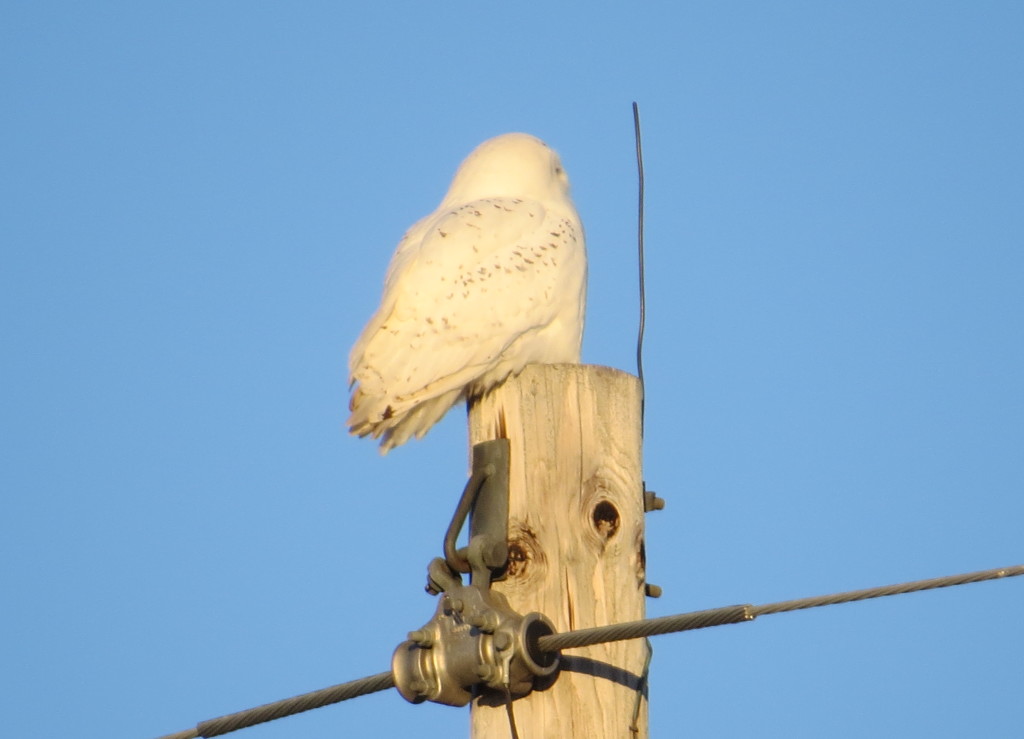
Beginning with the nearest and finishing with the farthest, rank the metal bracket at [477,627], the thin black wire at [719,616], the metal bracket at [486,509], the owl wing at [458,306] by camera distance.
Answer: the thin black wire at [719,616]
the metal bracket at [477,627]
the metal bracket at [486,509]
the owl wing at [458,306]

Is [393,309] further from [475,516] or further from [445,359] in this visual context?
[475,516]

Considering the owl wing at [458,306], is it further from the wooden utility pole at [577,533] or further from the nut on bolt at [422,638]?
the nut on bolt at [422,638]

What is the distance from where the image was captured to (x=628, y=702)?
386cm

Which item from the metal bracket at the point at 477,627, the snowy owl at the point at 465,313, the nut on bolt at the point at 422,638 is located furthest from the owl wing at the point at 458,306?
the nut on bolt at the point at 422,638

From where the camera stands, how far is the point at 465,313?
19.2ft

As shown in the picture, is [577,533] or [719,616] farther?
[577,533]

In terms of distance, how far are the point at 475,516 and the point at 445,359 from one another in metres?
1.68

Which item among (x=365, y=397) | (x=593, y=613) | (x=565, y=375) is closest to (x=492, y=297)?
(x=365, y=397)

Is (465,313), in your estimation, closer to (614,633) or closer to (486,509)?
(486,509)

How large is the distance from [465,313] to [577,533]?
2038 mm

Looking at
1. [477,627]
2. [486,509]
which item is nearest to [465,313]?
[486,509]

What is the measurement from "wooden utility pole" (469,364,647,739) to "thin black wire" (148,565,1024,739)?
136 millimetres

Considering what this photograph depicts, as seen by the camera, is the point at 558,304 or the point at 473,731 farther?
the point at 558,304

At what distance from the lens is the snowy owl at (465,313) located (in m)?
5.68
